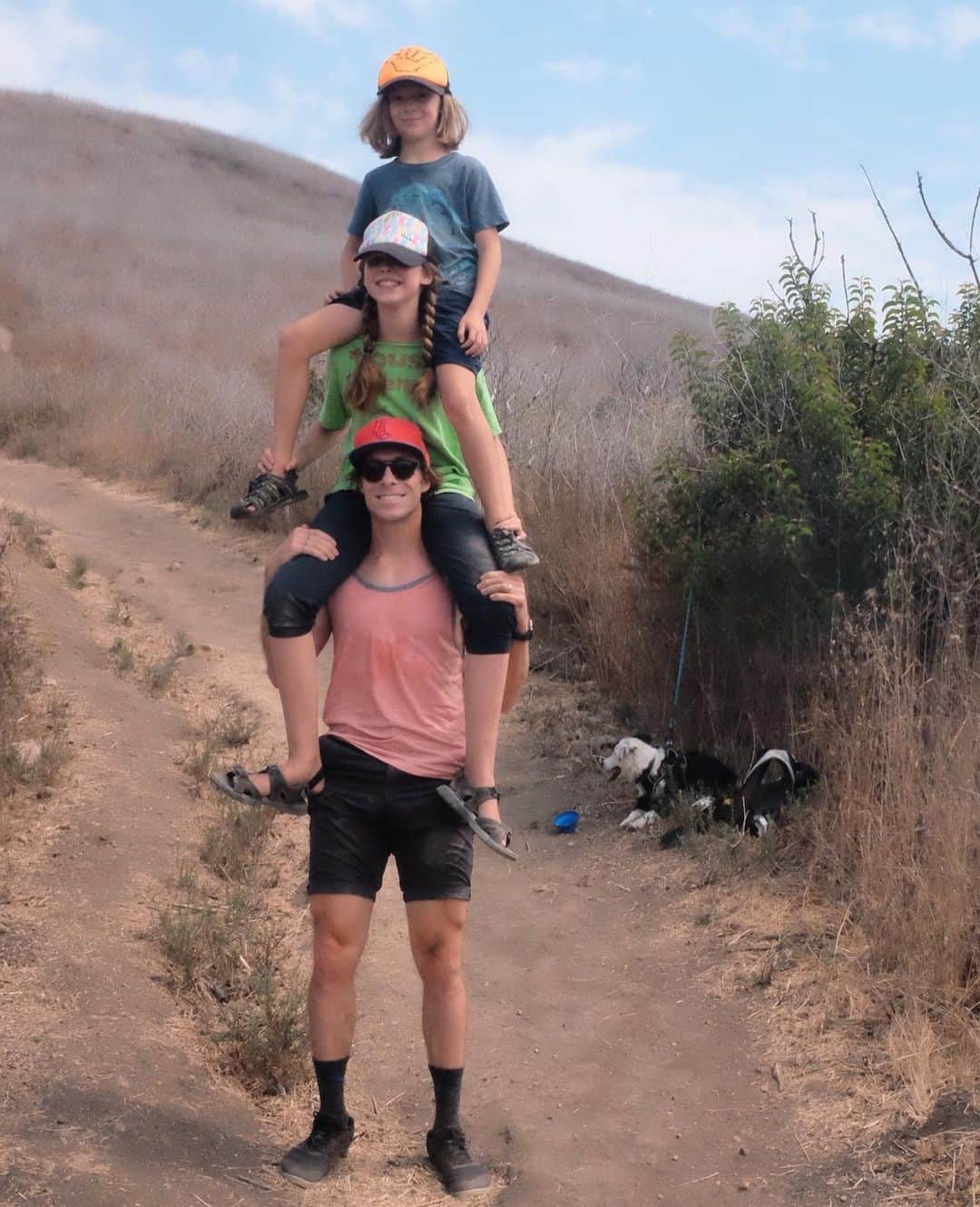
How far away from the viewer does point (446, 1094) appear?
12.3ft

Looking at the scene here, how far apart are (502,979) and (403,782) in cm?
241

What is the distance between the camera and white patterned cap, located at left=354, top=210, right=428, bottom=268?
357cm

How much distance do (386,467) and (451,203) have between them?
3.23 ft

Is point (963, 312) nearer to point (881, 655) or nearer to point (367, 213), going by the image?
point (881, 655)

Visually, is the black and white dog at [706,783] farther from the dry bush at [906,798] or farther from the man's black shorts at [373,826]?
the man's black shorts at [373,826]

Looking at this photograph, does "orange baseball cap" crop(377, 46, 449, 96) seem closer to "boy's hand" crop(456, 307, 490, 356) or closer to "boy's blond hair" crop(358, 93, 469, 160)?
"boy's blond hair" crop(358, 93, 469, 160)

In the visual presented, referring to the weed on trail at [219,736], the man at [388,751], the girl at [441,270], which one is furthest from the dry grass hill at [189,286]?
the man at [388,751]

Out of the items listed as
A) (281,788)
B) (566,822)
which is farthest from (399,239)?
(566,822)

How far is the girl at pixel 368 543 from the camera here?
3.51 metres

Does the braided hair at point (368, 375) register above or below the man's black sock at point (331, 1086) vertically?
above

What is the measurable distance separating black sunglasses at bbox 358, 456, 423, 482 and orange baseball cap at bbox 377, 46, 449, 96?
120 cm

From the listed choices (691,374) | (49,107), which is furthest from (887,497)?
(49,107)

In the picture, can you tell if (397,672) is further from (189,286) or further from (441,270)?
(189,286)

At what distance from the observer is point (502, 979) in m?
5.69
